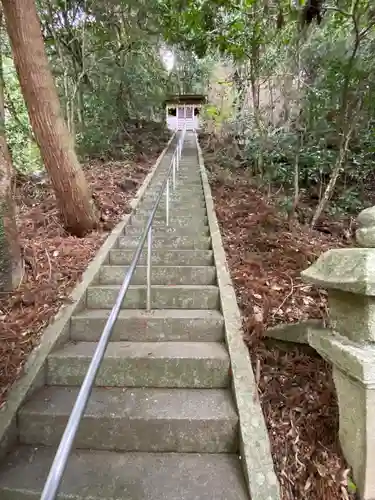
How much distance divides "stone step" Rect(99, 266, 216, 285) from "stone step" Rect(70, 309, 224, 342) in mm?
648

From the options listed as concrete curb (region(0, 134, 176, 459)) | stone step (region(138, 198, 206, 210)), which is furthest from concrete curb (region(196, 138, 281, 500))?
stone step (region(138, 198, 206, 210))

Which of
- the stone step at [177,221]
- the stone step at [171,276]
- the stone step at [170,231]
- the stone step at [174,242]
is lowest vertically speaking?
the stone step at [171,276]

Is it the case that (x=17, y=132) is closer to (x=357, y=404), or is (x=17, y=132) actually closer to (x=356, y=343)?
(x=356, y=343)

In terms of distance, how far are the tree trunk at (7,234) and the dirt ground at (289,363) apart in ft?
6.81

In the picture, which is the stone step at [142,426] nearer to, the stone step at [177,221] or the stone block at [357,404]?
the stone block at [357,404]

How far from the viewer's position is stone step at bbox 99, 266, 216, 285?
3721mm

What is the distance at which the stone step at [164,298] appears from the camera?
11.1ft

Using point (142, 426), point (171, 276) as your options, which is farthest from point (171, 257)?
point (142, 426)

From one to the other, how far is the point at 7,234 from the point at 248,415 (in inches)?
99.6

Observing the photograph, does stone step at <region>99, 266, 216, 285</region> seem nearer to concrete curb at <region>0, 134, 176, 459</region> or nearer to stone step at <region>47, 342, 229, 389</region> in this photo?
concrete curb at <region>0, 134, 176, 459</region>

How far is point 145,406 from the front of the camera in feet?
7.92

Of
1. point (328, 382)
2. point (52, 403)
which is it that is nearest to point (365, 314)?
point (328, 382)

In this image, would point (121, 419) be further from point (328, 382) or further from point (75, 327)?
point (328, 382)

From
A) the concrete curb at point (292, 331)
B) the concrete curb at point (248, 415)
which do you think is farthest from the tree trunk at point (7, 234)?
the concrete curb at point (292, 331)
